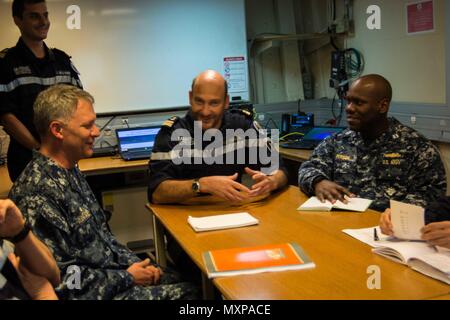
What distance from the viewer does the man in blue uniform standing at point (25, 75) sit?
276cm

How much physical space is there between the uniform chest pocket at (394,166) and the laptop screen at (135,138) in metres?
1.88

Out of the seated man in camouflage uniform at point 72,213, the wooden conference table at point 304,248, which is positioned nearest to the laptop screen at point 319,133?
the wooden conference table at point 304,248

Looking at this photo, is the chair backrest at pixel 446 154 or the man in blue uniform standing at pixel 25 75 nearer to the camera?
the man in blue uniform standing at pixel 25 75

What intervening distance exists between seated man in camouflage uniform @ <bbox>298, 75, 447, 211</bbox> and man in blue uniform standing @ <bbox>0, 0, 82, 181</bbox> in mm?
1629

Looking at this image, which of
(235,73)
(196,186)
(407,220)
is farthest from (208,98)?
(235,73)

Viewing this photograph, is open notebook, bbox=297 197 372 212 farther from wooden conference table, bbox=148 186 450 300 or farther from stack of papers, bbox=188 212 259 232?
stack of papers, bbox=188 212 259 232

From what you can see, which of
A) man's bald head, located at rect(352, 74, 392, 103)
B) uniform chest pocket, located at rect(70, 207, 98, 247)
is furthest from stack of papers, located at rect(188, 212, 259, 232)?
man's bald head, located at rect(352, 74, 392, 103)

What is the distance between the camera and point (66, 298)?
1.57 m

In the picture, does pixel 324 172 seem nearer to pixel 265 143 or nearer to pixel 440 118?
pixel 265 143

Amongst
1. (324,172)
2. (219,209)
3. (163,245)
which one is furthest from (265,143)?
(163,245)

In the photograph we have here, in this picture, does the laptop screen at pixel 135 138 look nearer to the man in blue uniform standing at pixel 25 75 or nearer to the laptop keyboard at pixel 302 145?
the man in blue uniform standing at pixel 25 75

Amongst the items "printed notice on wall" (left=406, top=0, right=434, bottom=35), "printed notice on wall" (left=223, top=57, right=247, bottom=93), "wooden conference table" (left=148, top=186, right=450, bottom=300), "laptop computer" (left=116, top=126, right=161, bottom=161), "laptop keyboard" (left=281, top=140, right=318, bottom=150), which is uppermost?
"printed notice on wall" (left=406, top=0, right=434, bottom=35)

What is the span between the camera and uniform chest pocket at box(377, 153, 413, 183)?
97.0 inches

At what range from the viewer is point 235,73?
14.1 ft
